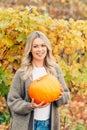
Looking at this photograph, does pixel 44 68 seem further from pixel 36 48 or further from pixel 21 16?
pixel 21 16

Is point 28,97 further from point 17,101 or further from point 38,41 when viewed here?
point 38,41

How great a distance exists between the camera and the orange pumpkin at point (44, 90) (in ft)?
13.6

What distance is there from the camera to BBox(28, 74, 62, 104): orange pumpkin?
414 centimetres

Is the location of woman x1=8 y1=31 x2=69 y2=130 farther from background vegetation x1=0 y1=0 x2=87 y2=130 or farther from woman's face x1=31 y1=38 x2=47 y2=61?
background vegetation x1=0 y1=0 x2=87 y2=130

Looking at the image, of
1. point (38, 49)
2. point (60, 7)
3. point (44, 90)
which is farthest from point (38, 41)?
point (60, 7)

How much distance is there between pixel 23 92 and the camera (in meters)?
4.27

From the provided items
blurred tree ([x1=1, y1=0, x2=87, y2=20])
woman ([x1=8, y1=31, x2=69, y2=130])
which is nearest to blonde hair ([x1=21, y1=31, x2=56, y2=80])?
woman ([x1=8, y1=31, x2=69, y2=130])

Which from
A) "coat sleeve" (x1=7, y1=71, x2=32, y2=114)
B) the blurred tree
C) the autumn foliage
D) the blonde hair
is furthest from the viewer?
the blurred tree

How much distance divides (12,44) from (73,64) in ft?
3.48

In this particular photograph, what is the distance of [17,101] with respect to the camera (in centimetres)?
418

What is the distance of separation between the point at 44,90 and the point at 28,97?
0.18 m

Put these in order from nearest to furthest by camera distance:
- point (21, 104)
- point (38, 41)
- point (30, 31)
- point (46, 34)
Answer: point (21, 104) < point (38, 41) < point (30, 31) < point (46, 34)

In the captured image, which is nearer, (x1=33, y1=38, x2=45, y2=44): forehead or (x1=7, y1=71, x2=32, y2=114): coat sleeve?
(x1=7, y1=71, x2=32, y2=114): coat sleeve

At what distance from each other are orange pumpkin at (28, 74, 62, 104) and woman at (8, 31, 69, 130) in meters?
0.08
